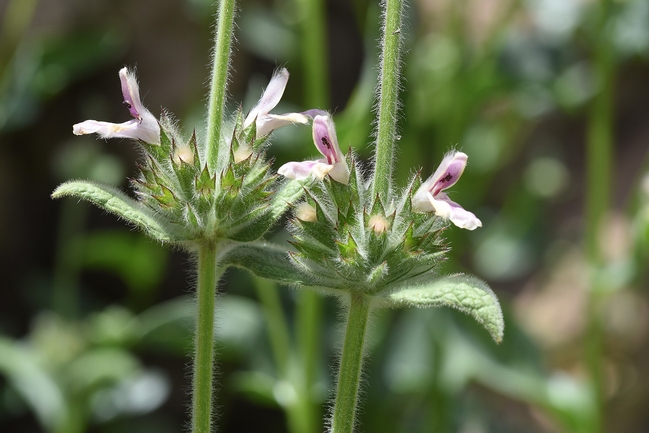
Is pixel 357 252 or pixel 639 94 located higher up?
pixel 639 94

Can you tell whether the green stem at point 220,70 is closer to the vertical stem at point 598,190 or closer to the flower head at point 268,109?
the flower head at point 268,109

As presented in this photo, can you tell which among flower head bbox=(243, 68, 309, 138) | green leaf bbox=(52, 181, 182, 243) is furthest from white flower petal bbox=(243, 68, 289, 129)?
green leaf bbox=(52, 181, 182, 243)

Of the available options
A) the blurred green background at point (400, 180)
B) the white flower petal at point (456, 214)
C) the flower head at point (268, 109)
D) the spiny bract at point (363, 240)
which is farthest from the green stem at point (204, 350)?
the blurred green background at point (400, 180)

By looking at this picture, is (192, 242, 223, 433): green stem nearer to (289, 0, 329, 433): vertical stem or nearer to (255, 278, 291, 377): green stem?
(289, 0, 329, 433): vertical stem

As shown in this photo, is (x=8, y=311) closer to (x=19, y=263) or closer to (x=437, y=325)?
(x=19, y=263)

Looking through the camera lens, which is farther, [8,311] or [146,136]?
[8,311]

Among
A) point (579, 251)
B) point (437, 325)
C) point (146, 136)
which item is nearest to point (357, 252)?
point (146, 136)
